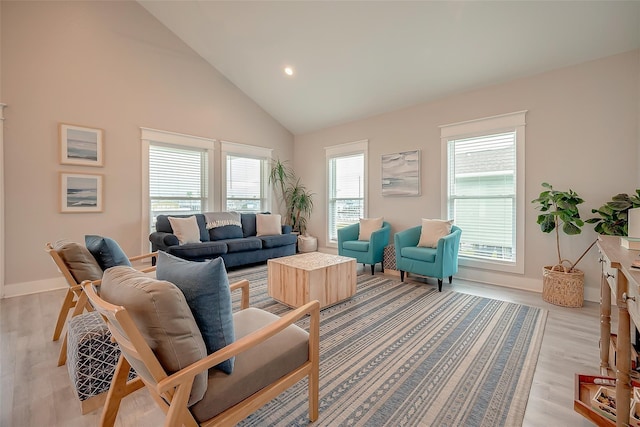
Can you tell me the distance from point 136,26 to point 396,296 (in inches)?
216

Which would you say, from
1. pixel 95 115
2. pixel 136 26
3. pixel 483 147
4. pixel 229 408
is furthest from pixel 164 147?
pixel 483 147

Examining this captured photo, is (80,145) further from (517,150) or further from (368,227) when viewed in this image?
(517,150)

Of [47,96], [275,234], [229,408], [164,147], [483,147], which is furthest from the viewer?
[275,234]

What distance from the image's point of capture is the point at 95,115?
405 centimetres

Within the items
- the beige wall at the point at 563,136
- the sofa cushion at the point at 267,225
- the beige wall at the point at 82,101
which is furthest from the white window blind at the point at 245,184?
the beige wall at the point at 563,136

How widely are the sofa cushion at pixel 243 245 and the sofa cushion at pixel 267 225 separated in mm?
487

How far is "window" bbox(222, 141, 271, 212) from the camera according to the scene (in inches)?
219

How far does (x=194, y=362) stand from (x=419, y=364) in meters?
1.63

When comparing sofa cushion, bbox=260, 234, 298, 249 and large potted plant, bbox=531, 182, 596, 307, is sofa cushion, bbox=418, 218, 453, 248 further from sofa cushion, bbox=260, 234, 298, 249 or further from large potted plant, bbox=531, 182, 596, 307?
sofa cushion, bbox=260, 234, 298, 249

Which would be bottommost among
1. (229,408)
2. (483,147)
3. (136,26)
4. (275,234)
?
(229,408)

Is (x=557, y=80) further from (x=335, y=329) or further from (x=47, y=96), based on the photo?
(x=47, y=96)

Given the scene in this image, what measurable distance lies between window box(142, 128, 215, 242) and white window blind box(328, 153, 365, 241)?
96.0 inches

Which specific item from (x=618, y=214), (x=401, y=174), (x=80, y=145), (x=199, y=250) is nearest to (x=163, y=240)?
(x=199, y=250)

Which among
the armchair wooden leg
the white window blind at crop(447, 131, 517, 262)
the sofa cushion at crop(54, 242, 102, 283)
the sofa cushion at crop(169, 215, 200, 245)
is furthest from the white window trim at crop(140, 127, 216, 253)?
the white window blind at crop(447, 131, 517, 262)
